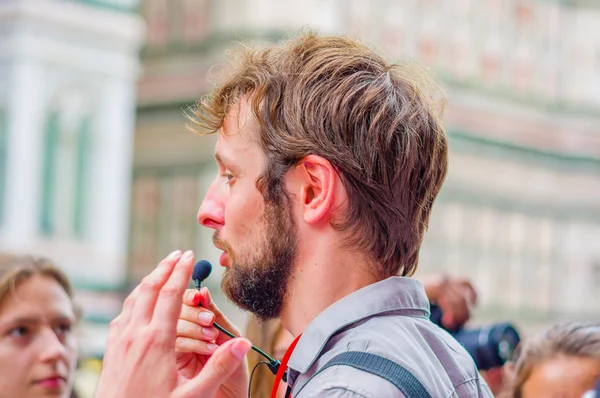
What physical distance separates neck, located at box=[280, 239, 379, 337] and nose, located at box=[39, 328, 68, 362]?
3.31 ft

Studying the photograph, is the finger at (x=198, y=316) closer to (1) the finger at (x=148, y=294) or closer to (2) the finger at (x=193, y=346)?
(2) the finger at (x=193, y=346)

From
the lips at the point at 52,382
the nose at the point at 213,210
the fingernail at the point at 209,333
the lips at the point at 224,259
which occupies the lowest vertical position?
the lips at the point at 52,382

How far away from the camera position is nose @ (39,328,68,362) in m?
2.18

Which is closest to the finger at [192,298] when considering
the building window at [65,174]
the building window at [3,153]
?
the building window at [3,153]

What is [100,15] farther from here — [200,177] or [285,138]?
[285,138]

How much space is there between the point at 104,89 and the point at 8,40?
4.07ft

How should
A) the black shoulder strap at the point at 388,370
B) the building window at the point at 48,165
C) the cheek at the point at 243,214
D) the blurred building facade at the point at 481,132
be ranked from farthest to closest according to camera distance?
the blurred building facade at the point at 481,132, the building window at the point at 48,165, the cheek at the point at 243,214, the black shoulder strap at the point at 388,370

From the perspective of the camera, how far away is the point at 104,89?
1270cm

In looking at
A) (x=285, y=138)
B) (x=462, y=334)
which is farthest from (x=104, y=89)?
(x=285, y=138)

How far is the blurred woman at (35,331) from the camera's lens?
85.0 inches

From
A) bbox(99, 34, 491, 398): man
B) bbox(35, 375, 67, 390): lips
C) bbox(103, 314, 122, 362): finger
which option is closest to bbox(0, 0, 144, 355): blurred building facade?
bbox(35, 375, 67, 390): lips

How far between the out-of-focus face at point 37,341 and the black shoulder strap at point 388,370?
117 cm

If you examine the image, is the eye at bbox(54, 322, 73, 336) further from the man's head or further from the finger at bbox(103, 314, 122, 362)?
the finger at bbox(103, 314, 122, 362)

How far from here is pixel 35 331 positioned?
2.23 m
